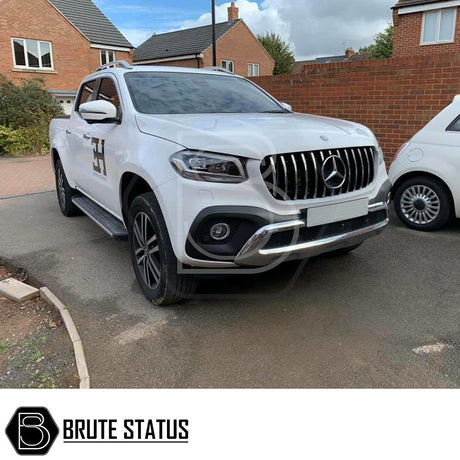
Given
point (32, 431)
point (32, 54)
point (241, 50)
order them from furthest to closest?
1. point (241, 50)
2. point (32, 54)
3. point (32, 431)

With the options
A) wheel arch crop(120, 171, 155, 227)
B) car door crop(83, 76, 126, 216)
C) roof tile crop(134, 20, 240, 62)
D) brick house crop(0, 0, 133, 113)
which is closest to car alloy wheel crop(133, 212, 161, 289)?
wheel arch crop(120, 171, 155, 227)

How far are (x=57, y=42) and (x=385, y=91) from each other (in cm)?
1905

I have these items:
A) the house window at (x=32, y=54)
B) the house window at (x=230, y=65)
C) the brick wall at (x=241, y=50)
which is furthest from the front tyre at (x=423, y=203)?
the house window at (x=230, y=65)

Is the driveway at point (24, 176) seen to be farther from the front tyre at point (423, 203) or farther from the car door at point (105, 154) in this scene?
the front tyre at point (423, 203)

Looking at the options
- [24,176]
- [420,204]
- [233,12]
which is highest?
[233,12]

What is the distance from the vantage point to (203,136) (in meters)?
2.72

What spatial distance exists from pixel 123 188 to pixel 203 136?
1.08 meters

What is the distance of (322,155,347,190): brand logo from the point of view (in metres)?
2.94

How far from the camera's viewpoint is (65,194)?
5809 mm

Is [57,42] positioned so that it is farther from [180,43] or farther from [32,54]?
[180,43]

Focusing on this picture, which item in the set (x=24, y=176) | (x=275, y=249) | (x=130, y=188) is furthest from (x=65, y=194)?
(x=24, y=176)

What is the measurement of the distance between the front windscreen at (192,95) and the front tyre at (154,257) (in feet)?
2.85

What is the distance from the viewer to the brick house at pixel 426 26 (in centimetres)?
1914

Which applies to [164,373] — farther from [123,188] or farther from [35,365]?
[123,188]
